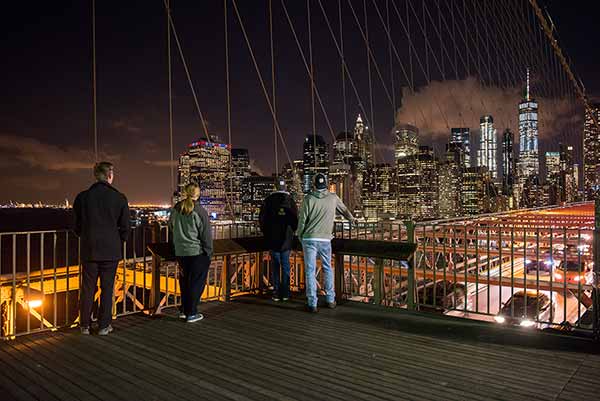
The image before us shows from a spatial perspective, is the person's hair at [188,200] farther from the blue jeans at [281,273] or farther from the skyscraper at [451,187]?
the skyscraper at [451,187]

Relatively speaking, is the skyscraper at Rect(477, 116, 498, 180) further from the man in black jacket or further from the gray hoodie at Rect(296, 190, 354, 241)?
the man in black jacket

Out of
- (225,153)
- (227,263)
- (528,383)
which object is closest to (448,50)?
(225,153)

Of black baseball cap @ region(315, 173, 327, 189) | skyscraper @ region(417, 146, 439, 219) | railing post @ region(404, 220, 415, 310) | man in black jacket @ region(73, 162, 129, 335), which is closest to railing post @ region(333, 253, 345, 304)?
railing post @ region(404, 220, 415, 310)

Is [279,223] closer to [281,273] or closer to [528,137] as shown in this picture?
[281,273]

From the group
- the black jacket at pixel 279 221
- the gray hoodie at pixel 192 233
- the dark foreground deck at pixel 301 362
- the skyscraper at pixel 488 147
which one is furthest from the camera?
the skyscraper at pixel 488 147

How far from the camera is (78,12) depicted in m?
9.25

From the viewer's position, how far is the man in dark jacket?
563 cm

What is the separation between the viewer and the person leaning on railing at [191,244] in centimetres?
477

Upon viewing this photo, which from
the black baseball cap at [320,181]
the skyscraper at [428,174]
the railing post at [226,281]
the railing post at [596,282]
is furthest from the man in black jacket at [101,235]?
the skyscraper at [428,174]

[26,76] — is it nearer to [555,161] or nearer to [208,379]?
[208,379]

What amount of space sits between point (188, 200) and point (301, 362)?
2184 mm

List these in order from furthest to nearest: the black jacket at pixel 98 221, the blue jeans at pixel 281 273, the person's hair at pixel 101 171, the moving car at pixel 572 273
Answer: the moving car at pixel 572 273
the blue jeans at pixel 281 273
the person's hair at pixel 101 171
the black jacket at pixel 98 221

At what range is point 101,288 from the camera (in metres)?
4.29

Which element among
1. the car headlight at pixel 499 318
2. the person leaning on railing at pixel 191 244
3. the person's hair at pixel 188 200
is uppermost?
the person's hair at pixel 188 200
